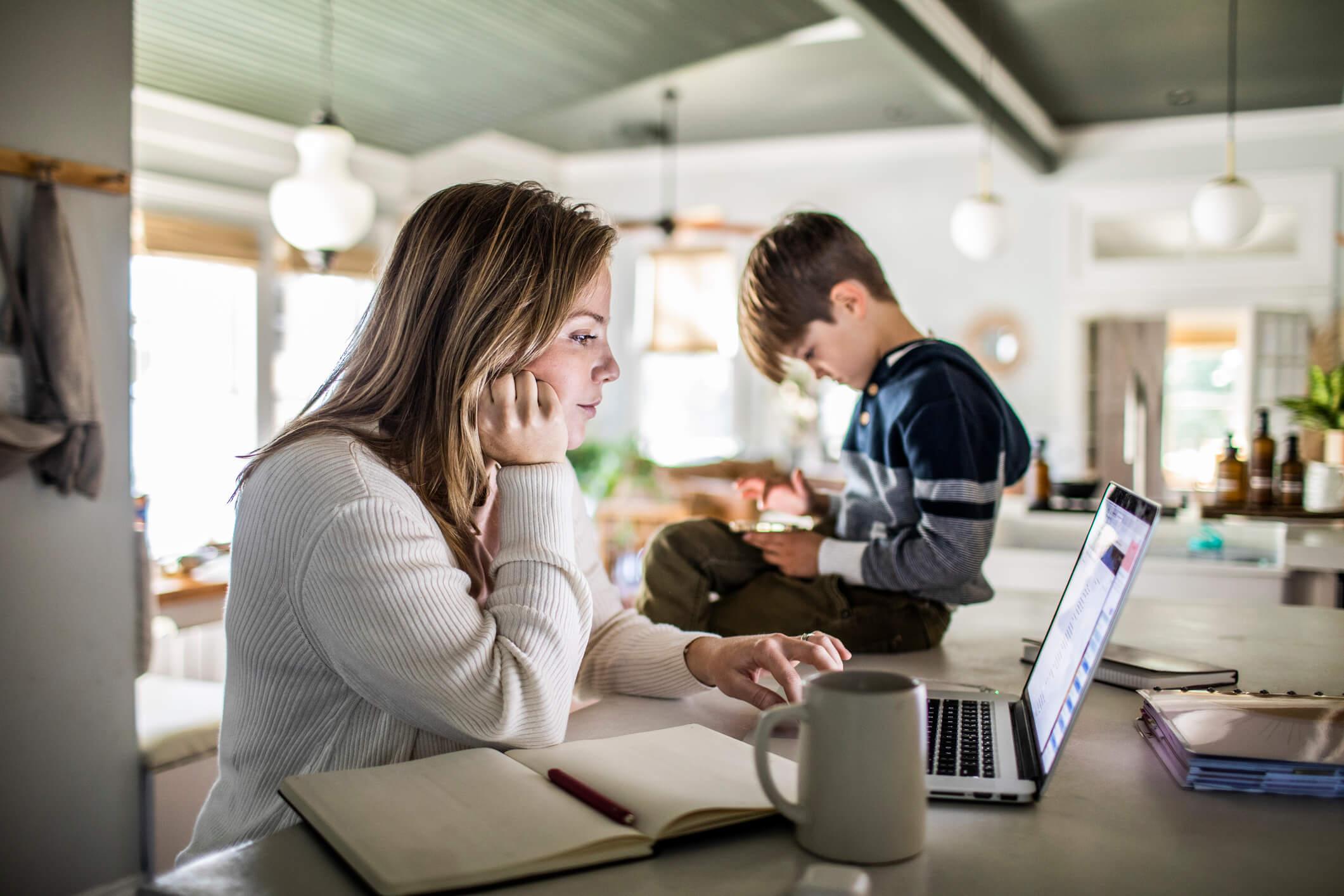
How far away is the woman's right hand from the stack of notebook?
0.67 metres

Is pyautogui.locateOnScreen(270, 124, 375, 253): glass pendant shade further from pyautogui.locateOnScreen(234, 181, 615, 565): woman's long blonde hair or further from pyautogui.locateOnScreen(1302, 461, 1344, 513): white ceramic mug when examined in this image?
pyautogui.locateOnScreen(1302, 461, 1344, 513): white ceramic mug

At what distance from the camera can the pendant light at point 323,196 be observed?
3.11 meters

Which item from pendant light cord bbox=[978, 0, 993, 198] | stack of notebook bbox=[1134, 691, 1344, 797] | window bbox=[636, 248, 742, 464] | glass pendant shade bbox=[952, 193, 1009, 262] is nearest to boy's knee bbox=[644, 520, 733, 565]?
stack of notebook bbox=[1134, 691, 1344, 797]

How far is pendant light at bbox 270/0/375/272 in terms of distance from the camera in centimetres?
311

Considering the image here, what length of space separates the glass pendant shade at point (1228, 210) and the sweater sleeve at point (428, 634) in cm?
383

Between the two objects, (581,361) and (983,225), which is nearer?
(581,361)

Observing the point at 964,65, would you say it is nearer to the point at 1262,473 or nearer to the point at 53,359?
the point at 1262,473

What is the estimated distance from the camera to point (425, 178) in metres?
6.41

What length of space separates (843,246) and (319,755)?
1.05 meters

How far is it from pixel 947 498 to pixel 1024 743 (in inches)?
18.8

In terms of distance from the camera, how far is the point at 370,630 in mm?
898

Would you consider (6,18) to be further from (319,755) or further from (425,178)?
(425,178)

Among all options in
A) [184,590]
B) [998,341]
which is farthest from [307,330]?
[998,341]

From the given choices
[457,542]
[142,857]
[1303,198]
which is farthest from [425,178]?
[457,542]
